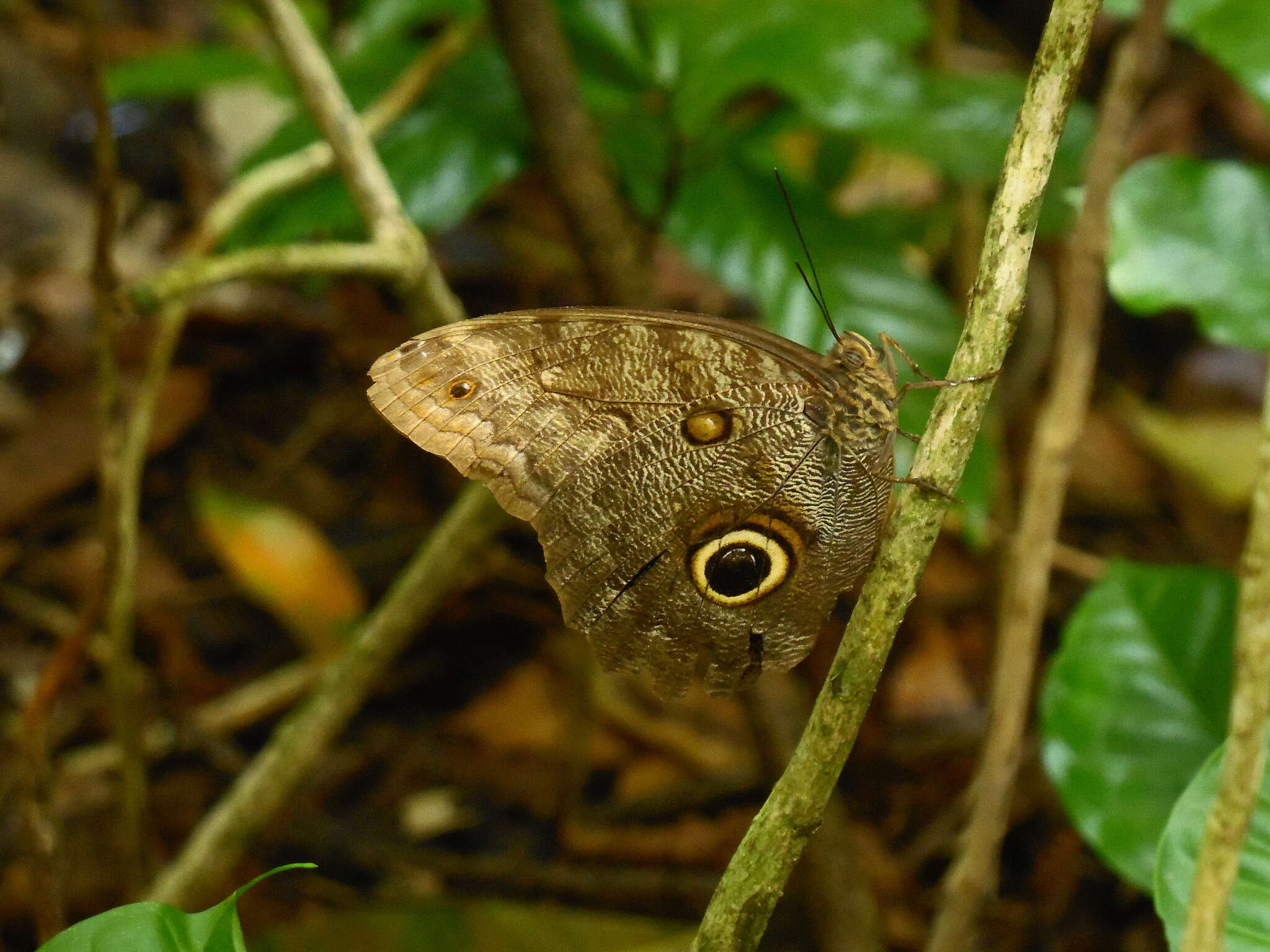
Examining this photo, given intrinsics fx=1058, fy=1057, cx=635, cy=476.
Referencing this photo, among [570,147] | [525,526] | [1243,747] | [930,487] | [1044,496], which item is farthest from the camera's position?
[525,526]

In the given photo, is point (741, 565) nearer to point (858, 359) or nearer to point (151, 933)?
point (858, 359)

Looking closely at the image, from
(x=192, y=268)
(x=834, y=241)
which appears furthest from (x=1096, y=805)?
(x=192, y=268)

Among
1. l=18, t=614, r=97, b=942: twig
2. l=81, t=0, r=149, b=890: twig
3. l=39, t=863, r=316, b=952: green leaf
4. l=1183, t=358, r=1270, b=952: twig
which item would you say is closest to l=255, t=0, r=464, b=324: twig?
l=81, t=0, r=149, b=890: twig

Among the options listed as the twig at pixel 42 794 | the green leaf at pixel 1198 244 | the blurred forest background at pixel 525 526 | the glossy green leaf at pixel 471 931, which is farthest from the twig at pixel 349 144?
the glossy green leaf at pixel 471 931

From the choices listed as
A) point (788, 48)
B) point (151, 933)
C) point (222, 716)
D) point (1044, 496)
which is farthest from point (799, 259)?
point (222, 716)

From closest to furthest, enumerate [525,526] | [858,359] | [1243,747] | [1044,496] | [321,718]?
[1243,747] < [858,359] < [1044,496] < [321,718] < [525,526]

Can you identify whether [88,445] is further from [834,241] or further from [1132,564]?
[1132,564]

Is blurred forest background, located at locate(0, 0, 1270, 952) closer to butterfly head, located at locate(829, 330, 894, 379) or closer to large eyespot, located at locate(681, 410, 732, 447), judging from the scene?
butterfly head, located at locate(829, 330, 894, 379)
